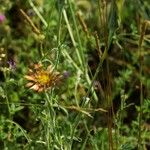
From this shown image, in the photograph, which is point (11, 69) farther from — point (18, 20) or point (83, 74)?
point (18, 20)

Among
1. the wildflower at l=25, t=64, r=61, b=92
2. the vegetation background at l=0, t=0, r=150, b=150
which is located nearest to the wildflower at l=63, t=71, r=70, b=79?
the vegetation background at l=0, t=0, r=150, b=150

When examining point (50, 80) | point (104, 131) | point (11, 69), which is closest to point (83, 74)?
point (104, 131)

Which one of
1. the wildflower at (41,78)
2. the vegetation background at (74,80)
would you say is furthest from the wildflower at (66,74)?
the wildflower at (41,78)

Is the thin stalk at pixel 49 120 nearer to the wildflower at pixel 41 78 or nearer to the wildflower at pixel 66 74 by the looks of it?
the wildflower at pixel 41 78

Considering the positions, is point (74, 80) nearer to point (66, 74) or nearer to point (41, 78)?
point (66, 74)

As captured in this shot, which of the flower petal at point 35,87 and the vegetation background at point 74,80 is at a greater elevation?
the flower petal at point 35,87

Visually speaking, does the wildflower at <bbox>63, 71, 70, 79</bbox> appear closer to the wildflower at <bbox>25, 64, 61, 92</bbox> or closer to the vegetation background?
the vegetation background

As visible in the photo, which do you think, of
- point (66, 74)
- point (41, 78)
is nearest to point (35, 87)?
point (41, 78)
